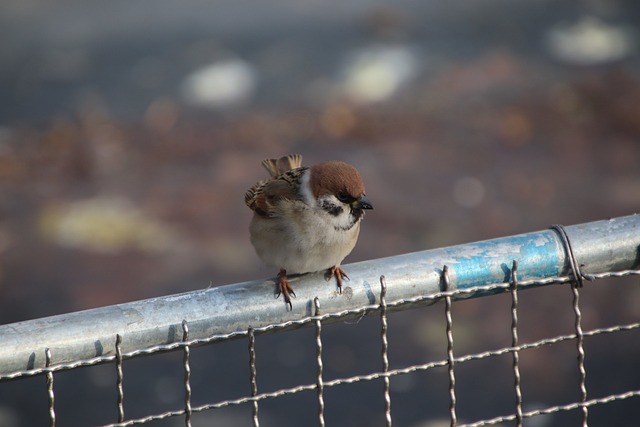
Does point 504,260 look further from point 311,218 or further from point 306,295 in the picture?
point 311,218

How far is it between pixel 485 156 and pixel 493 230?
1.00 metres

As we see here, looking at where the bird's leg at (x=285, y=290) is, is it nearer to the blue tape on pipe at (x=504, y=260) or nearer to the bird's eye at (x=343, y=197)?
the blue tape on pipe at (x=504, y=260)

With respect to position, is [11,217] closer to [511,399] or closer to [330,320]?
[511,399]

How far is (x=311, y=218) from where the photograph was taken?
3.10 m

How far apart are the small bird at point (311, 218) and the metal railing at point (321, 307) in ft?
2.10

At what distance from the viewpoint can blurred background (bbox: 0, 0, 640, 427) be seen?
4.58 meters

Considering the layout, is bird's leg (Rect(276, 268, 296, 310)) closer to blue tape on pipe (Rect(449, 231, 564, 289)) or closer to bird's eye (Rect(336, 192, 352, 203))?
blue tape on pipe (Rect(449, 231, 564, 289))

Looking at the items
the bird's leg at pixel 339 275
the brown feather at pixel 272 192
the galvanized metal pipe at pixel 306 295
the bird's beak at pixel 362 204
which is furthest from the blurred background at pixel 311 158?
the galvanized metal pipe at pixel 306 295

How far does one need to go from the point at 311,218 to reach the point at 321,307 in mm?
1022

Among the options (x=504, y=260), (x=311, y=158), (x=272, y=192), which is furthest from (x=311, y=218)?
(x=311, y=158)

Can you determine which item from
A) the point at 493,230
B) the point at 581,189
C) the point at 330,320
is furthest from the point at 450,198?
the point at 330,320

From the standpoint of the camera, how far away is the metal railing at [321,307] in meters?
1.87

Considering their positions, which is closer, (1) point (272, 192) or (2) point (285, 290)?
(2) point (285, 290)

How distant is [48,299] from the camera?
512 cm
